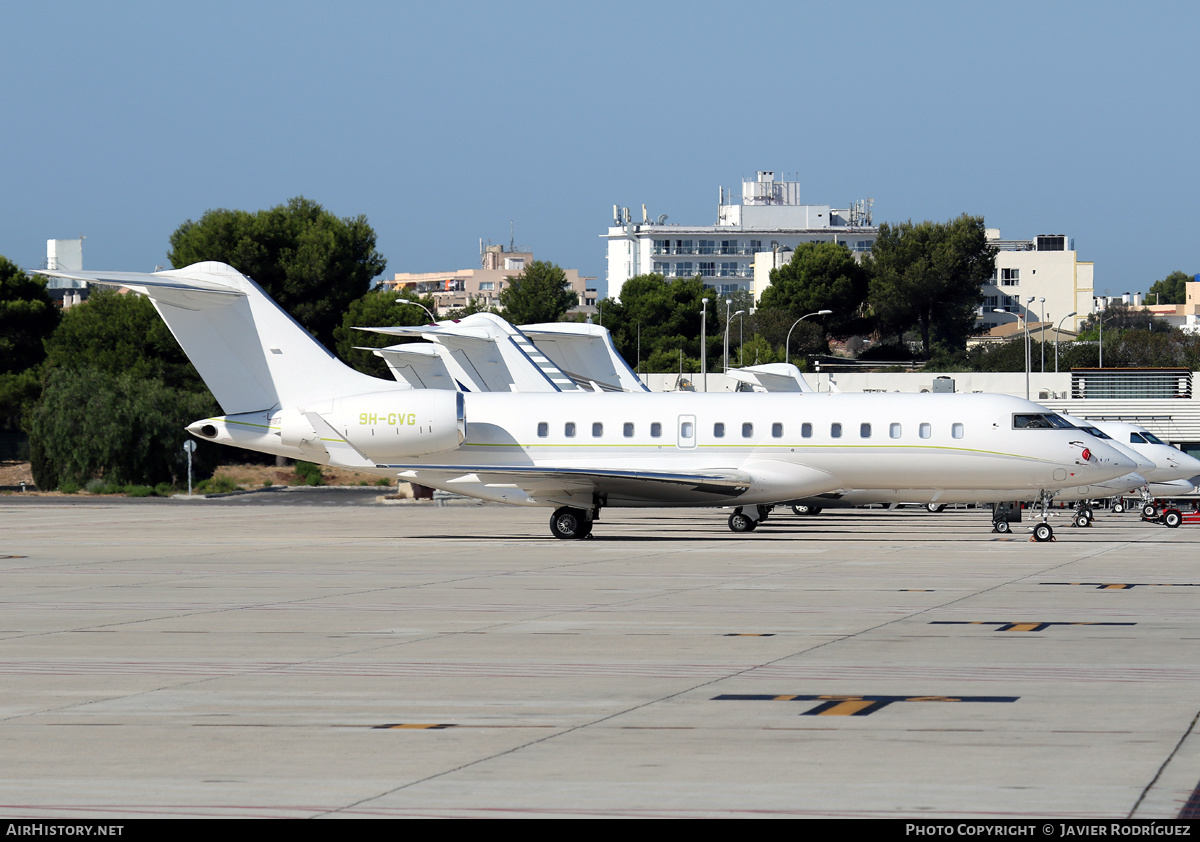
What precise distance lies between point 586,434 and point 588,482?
63.9 inches

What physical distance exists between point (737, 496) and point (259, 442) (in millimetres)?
10972

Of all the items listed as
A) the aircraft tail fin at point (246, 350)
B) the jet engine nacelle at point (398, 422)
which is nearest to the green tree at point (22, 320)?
the aircraft tail fin at point (246, 350)

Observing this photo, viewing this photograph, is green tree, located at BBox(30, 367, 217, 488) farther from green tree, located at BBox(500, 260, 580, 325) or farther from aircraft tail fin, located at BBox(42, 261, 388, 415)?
green tree, located at BBox(500, 260, 580, 325)

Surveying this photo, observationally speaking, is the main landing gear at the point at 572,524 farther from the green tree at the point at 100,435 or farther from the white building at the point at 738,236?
the white building at the point at 738,236

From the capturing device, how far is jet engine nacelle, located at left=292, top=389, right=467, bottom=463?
3098cm

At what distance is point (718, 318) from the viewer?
425 feet

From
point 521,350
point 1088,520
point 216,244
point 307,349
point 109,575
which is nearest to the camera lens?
point 109,575

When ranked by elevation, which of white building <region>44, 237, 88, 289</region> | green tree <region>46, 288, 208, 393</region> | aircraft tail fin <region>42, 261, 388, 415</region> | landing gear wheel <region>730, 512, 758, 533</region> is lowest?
landing gear wheel <region>730, 512, 758, 533</region>

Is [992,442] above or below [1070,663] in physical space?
above

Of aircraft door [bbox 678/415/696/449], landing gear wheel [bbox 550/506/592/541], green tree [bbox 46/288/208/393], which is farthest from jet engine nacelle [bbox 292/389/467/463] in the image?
green tree [bbox 46/288/208/393]

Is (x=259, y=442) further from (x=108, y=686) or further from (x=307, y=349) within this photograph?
(x=108, y=686)

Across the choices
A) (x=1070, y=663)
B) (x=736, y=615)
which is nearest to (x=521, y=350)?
(x=736, y=615)

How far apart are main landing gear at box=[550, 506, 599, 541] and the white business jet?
32mm
